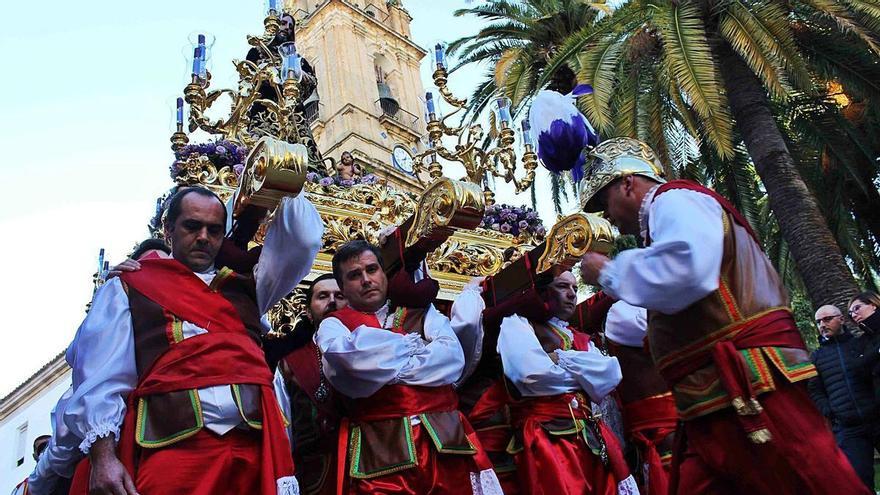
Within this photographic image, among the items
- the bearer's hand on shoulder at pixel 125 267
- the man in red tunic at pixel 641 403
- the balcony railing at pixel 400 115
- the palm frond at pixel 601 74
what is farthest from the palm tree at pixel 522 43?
the balcony railing at pixel 400 115

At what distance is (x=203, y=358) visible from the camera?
9.64 ft

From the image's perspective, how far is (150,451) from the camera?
2838 mm

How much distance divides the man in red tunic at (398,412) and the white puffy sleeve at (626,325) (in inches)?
54.8

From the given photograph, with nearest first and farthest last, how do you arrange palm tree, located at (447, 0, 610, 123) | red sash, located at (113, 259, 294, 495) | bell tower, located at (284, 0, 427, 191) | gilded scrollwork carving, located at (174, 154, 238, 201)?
red sash, located at (113, 259, 294, 495) → gilded scrollwork carving, located at (174, 154, 238, 201) → palm tree, located at (447, 0, 610, 123) → bell tower, located at (284, 0, 427, 191)

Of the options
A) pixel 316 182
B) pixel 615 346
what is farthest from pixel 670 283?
pixel 316 182

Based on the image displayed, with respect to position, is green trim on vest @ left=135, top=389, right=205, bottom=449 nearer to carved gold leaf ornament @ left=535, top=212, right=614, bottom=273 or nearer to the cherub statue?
carved gold leaf ornament @ left=535, top=212, right=614, bottom=273

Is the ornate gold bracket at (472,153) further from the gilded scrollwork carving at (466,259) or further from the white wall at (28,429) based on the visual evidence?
the white wall at (28,429)

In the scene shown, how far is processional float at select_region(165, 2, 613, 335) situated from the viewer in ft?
14.2

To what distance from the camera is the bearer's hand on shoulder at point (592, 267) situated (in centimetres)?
313

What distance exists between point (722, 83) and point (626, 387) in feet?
22.7

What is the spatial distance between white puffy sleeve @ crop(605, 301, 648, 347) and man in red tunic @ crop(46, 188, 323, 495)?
2583 mm

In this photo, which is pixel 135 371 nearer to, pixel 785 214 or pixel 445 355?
pixel 445 355

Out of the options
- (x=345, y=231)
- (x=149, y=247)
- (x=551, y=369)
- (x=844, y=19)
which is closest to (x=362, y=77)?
(x=844, y=19)

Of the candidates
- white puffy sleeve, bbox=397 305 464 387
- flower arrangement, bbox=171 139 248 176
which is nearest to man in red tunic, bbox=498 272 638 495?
white puffy sleeve, bbox=397 305 464 387
